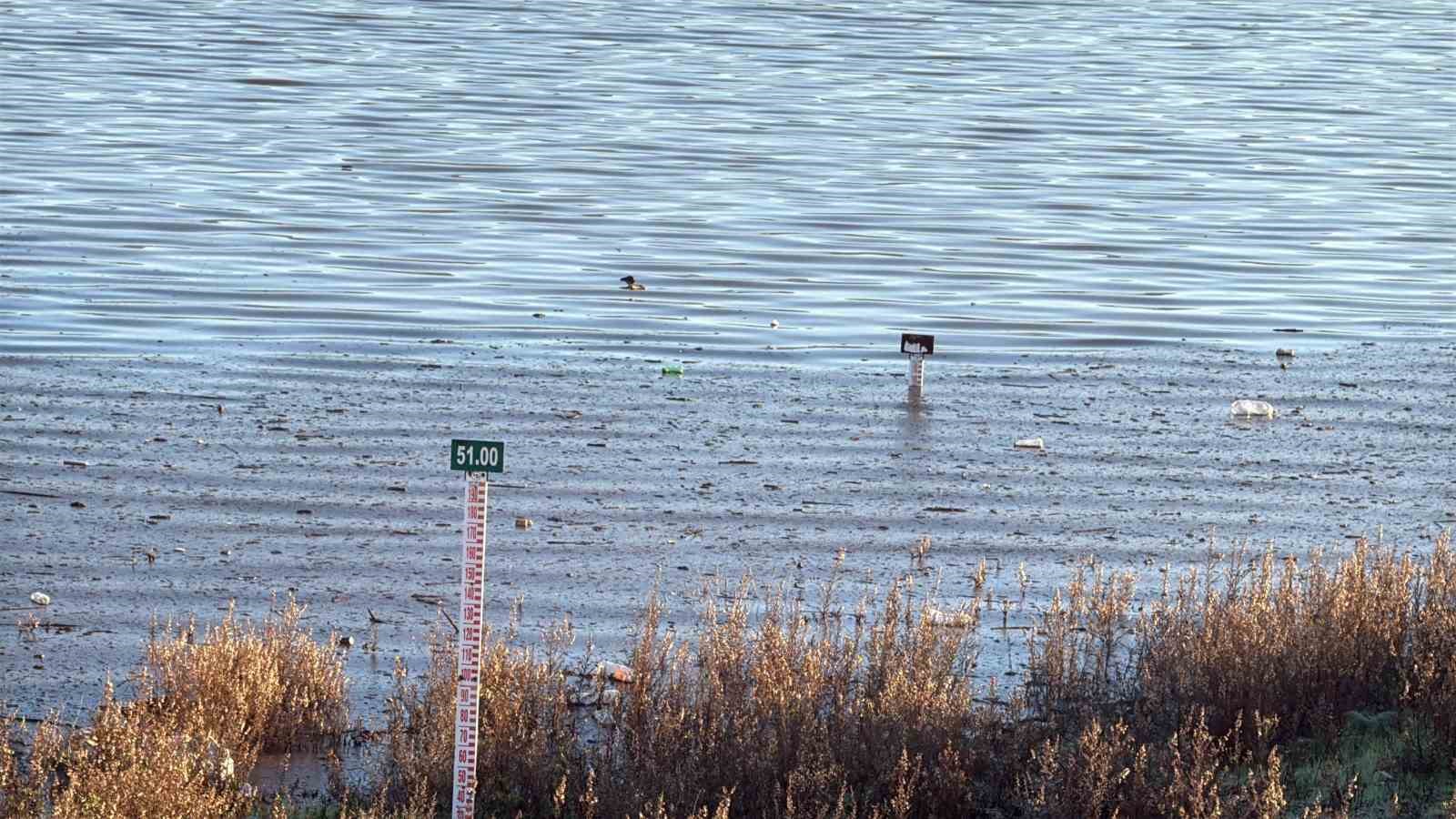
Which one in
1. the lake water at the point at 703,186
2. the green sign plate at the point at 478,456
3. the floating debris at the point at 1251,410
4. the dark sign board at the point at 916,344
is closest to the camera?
the green sign plate at the point at 478,456

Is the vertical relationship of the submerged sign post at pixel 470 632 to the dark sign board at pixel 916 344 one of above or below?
below

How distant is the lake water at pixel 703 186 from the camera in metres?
15.3

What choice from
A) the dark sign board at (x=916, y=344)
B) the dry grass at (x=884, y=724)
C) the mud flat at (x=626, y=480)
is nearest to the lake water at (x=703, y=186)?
the mud flat at (x=626, y=480)

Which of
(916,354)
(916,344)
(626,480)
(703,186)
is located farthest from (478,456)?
(703,186)

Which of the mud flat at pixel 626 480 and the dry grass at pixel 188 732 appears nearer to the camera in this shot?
the dry grass at pixel 188 732

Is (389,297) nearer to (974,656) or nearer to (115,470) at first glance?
(115,470)

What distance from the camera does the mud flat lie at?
871 centimetres

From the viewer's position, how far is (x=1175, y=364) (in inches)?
549

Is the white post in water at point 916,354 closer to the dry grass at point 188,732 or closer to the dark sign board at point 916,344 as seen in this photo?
the dark sign board at point 916,344

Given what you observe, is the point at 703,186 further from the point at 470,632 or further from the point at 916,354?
the point at 470,632

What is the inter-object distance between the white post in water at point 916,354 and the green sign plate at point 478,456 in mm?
6838

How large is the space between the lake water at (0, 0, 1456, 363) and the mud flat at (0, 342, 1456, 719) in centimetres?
110

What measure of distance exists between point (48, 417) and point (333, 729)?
525 cm

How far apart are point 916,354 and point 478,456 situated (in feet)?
23.3
